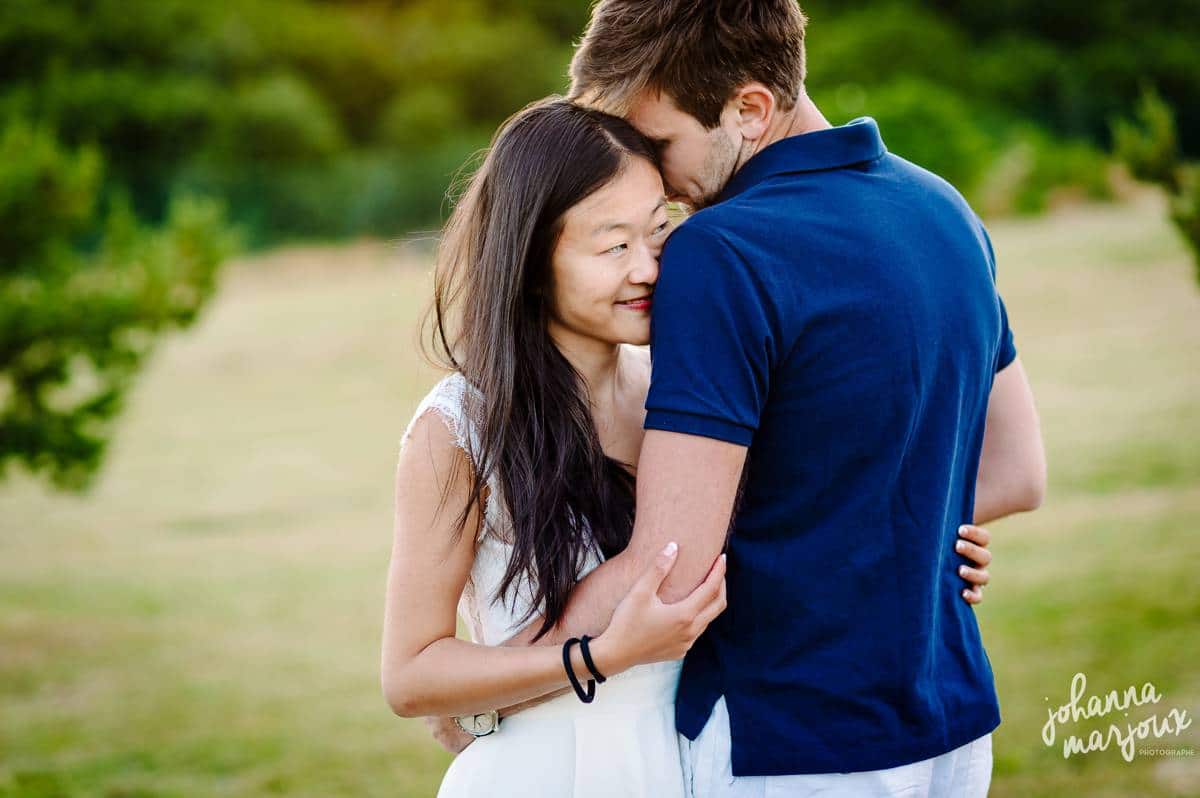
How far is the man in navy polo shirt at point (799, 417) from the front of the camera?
1521 millimetres

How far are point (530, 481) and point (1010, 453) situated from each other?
2.87 feet

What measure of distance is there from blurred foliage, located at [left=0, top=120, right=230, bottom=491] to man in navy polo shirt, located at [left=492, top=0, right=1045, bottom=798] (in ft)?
14.1

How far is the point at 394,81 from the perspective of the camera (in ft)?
97.2

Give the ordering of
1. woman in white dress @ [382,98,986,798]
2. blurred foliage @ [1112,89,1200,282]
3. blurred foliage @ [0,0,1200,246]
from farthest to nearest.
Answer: blurred foliage @ [0,0,1200,246] < blurred foliage @ [1112,89,1200,282] < woman in white dress @ [382,98,986,798]

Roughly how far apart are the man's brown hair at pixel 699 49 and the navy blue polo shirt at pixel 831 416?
12 cm

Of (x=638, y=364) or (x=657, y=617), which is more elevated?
(x=638, y=364)

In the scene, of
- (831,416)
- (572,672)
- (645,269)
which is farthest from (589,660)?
(645,269)

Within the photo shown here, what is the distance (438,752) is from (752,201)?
459 cm

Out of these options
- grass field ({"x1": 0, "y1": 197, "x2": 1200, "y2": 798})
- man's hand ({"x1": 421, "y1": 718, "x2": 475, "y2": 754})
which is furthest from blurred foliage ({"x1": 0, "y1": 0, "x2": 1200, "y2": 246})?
man's hand ({"x1": 421, "y1": 718, "x2": 475, "y2": 754})

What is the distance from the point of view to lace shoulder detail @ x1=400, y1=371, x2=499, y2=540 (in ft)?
5.86

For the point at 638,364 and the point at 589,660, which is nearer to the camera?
the point at 589,660

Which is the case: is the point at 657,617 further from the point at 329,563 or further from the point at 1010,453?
the point at 329,563

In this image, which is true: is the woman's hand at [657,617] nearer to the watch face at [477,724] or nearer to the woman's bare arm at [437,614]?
the woman's bare arm at [437,614]

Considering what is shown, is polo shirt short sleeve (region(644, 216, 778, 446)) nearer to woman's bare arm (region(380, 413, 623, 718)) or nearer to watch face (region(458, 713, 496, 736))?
woman's bare arm (region(380, 413, 623, 718))
